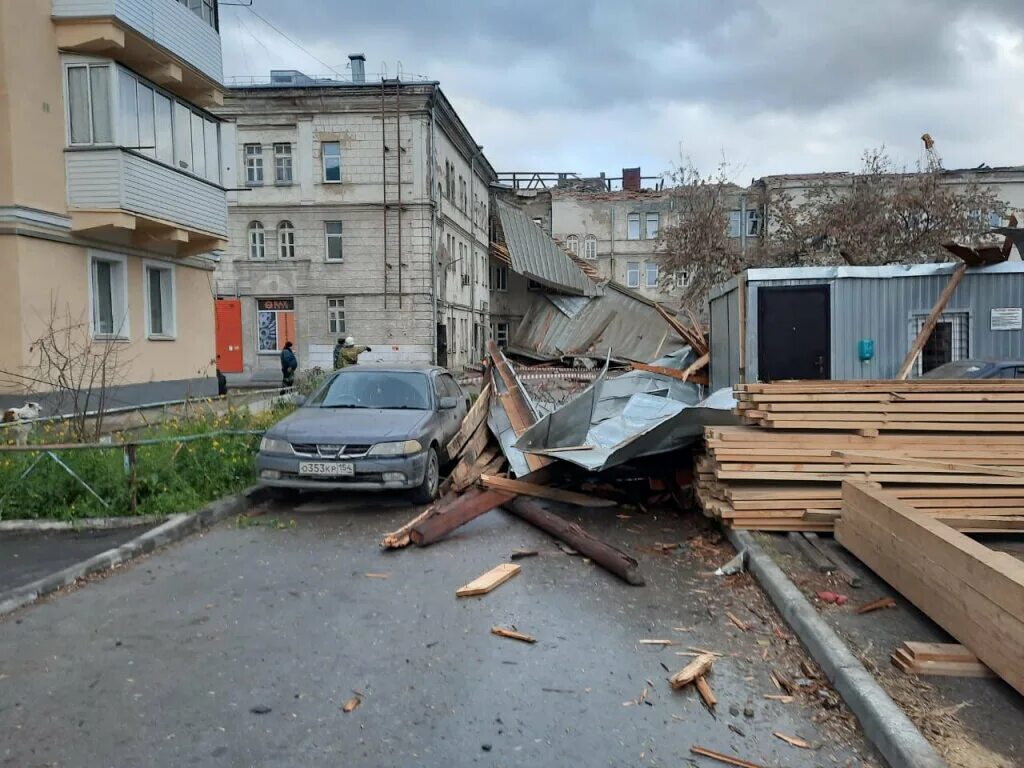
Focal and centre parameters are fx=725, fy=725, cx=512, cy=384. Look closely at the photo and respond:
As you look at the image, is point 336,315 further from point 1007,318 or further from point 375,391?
point 1007,318

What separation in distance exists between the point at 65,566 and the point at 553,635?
402 cm

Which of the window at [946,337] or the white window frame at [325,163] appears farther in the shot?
the white window frame at [325,163]

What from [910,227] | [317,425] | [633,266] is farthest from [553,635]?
[633,266]

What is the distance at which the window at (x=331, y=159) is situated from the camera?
29.0m

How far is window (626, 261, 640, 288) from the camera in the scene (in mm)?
44125

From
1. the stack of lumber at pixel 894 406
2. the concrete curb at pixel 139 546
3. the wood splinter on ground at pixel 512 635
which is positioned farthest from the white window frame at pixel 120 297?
the stack of lumber at pixel 894 406

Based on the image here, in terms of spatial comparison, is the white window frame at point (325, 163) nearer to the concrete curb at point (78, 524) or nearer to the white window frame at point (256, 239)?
the white window frame at point (256, 239)

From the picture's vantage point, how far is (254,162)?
96.2ft

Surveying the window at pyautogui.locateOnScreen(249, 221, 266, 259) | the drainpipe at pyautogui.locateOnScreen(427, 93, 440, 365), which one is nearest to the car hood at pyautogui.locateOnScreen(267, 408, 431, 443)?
the drainpipe at pyautogui.locateOnScreen(427, 93, 440, 365)

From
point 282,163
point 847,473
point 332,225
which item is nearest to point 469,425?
point 847,473

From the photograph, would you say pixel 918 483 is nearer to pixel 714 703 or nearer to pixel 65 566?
pixel 714 703

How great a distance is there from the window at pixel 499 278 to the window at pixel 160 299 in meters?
27.1

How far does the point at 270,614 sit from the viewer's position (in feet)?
15.9

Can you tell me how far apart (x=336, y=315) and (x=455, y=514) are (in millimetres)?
23552
